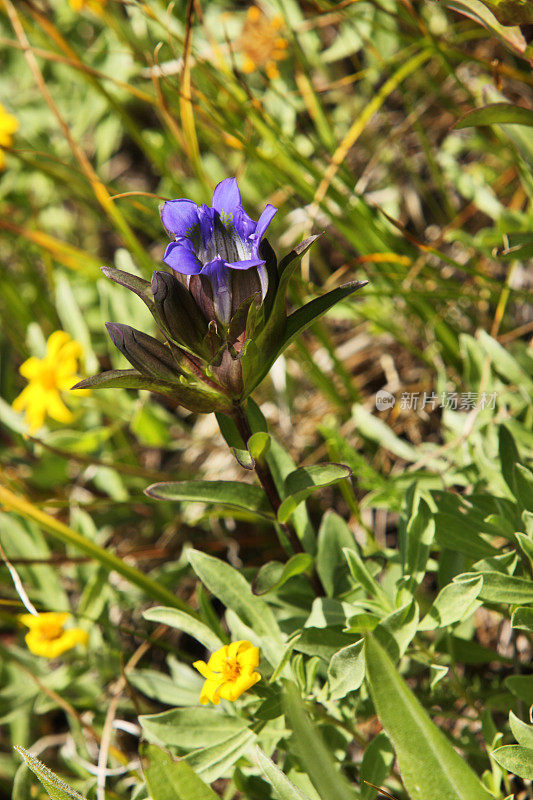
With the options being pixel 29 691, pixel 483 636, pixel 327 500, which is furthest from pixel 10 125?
pixel 483 636

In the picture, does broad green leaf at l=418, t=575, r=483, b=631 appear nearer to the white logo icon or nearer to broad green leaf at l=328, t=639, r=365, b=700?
broad green leaf at l=328, t=639, r=365, b=700

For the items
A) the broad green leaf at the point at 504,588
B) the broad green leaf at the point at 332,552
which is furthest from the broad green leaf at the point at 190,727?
the broad green leaf at the point at 504,588

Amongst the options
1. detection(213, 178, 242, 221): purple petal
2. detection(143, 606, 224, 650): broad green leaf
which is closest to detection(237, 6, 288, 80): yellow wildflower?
detection(213, 178, 242, 221): purple petal

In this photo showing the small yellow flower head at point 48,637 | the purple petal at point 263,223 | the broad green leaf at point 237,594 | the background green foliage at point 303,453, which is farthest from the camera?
the small yellow flower head at point 48,637

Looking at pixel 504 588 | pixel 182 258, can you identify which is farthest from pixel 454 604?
pixel 182 258

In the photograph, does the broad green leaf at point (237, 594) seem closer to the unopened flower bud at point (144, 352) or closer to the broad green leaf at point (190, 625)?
the broad green leaf at point (190, 625)

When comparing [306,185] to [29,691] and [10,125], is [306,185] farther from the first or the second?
[29,691]
